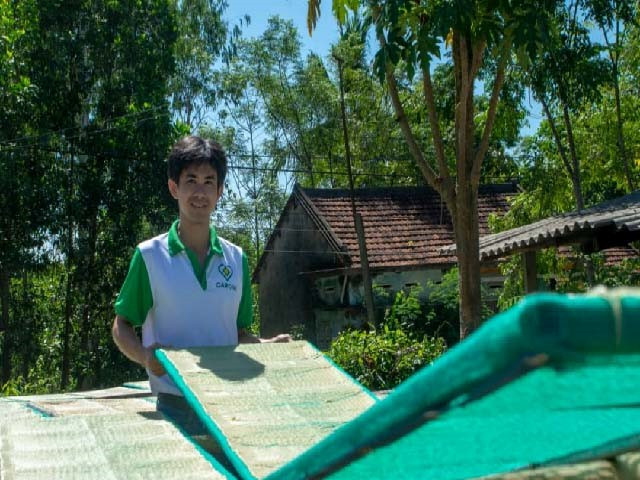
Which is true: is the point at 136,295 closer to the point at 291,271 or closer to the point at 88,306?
the point at 88,306

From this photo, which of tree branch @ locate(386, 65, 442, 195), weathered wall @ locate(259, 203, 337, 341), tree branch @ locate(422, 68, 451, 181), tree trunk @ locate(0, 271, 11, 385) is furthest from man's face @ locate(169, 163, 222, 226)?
weathered wall @ locate(259, 203, 337, 341)

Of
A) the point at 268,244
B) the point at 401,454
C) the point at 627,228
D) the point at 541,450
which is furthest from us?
the point at 268,244

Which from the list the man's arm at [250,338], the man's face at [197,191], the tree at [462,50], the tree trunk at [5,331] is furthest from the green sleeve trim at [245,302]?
the tree trunk at [5,331]

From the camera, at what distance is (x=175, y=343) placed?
9.75 ft

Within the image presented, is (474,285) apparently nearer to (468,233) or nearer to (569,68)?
(468,233)

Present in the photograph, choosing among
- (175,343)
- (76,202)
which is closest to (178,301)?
(175,343)

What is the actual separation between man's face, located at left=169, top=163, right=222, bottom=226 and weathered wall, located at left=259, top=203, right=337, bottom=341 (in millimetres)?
20234

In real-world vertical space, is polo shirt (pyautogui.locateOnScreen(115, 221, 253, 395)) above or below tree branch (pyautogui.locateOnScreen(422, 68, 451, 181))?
below

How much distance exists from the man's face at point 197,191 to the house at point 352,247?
1788cm

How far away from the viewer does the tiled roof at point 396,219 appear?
22.5 meters

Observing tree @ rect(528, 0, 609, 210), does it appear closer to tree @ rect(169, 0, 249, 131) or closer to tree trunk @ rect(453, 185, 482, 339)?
tree trunk @ rect(453, 185, 482, 339)

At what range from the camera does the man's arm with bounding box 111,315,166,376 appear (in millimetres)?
2785

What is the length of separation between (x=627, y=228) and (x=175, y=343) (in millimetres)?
7007

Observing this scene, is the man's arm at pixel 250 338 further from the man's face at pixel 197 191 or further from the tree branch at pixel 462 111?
the tree branch at pixel 462 111
